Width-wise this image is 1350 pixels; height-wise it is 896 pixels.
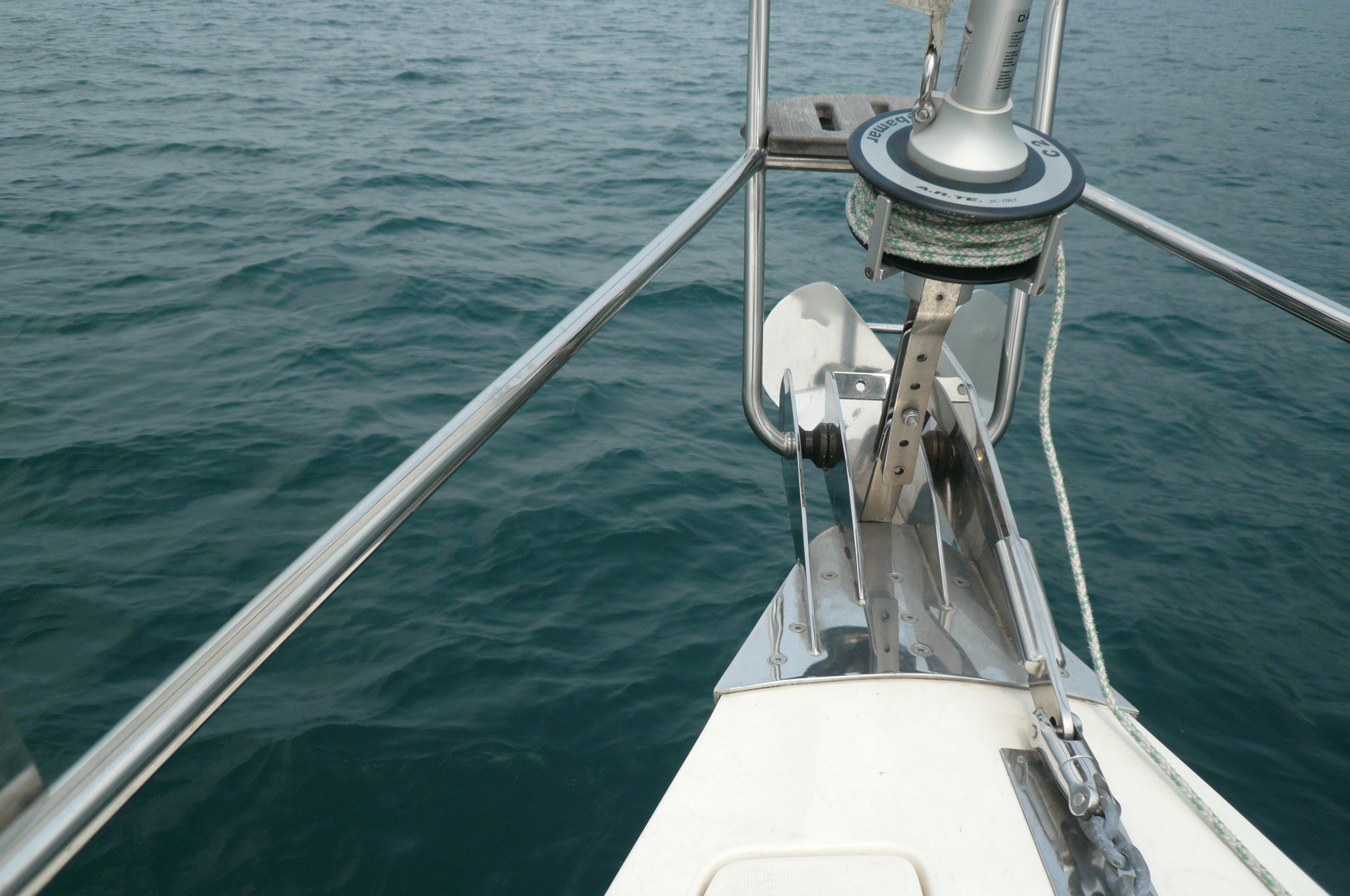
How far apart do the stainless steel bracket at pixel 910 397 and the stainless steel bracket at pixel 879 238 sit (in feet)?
0.23

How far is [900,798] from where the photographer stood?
0.89 meters

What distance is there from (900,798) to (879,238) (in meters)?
0.53

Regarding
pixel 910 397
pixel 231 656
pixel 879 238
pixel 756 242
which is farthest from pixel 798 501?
pixel 231 656

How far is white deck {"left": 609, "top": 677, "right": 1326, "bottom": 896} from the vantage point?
32.4 inches

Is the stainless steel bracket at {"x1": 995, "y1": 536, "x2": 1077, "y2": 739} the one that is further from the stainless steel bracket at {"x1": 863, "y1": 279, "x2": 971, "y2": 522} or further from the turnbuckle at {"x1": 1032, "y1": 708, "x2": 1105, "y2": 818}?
the stainless steel bracket at {"x1": 863, "y1": 279, "x2": 971, "y2": 522}

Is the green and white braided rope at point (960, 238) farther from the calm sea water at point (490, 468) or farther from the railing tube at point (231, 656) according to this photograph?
the calm sea water at point (490, 468)

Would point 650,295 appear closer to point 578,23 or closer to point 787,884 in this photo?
point 787,884

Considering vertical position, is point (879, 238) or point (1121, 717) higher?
point (879, 238)

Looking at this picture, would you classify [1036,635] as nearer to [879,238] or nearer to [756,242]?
[879,238]

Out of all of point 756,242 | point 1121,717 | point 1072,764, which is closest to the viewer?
point 1072,764

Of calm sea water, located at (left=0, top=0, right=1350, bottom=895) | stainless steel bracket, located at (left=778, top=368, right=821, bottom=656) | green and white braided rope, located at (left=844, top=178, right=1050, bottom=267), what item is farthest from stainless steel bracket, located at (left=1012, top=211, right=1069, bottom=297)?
calm sea water, located at (left=0, top=0, right=1350, bottom=895)

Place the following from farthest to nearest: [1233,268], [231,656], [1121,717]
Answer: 1. [1233,268]
2. [1121,717]
3. [231,656]

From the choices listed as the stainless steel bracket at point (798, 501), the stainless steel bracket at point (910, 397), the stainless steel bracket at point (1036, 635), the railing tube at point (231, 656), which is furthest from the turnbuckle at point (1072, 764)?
the railing tube at point (231, 656)

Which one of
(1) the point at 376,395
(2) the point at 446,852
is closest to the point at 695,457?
(1) the point at 376,395
